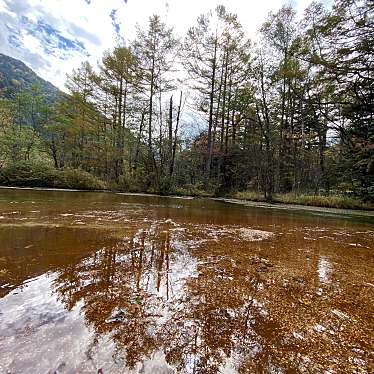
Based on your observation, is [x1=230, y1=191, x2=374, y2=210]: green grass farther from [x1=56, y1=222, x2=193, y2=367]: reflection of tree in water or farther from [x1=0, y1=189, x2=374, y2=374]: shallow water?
[x1=56, y1=222, x2=193, y2=367]: reflection of tree in water

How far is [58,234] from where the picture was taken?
3367 millimetres

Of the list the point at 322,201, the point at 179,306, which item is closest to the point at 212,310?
the point at 179,306

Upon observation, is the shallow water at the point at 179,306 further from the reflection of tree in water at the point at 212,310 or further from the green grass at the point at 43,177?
the green grass at the point at 43,177

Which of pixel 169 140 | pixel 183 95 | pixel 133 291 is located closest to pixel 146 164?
pixel 169 140

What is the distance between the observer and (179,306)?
164cm

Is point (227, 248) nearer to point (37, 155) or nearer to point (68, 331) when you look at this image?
point (68, 331)

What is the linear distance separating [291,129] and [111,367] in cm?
1464

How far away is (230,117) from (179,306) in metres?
15.5

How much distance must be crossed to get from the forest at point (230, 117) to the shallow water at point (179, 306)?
294 inches

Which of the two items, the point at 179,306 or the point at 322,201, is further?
the point at 322,201

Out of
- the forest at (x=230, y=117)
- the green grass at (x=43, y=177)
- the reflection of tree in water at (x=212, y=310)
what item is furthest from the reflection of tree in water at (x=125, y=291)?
the green grass at (x=43, y=177)

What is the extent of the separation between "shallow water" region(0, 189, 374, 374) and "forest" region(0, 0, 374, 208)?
24.5 feet

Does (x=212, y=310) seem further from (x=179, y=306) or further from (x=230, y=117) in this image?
(x=230, y=117)

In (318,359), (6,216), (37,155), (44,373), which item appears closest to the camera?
(44,373)
